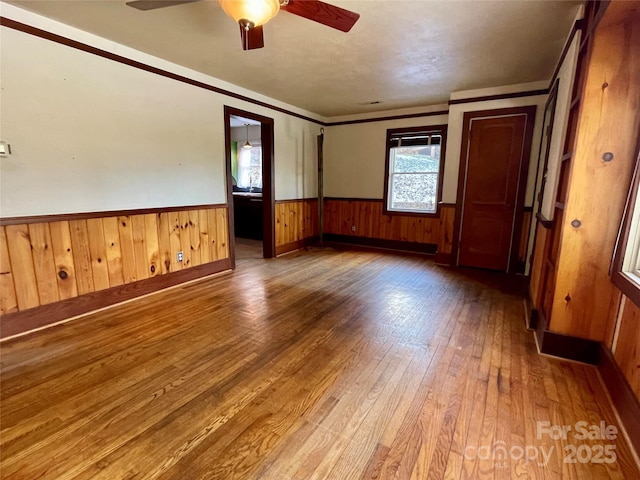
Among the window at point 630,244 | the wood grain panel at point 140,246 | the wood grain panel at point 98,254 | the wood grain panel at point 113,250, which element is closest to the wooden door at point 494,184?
the window at point 630,244

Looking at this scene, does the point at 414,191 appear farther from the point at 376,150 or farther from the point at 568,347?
the point at 568,347

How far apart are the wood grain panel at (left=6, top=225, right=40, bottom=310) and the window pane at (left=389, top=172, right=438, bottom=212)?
4.77m

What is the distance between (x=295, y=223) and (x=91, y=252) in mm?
3169

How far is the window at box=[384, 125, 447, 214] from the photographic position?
16.2 feet

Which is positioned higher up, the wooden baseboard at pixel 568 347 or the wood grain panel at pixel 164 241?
the wood grain panel at pixel 164 241

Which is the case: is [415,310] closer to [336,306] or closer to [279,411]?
[336,306]

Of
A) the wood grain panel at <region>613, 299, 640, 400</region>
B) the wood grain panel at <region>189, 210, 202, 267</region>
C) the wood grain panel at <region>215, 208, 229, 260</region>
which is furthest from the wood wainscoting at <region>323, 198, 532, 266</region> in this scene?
the wood grain panel at <region>189, 210, 202, 267</region>

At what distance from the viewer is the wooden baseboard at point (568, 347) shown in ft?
6.64

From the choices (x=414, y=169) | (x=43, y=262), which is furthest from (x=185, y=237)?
(x=414, y=169)

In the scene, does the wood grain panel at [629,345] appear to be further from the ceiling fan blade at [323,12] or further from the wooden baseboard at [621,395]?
the ceiling fan blade at [323,12]

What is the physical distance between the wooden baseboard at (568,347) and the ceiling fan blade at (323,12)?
2.42 metres

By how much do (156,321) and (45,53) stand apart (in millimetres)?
2279

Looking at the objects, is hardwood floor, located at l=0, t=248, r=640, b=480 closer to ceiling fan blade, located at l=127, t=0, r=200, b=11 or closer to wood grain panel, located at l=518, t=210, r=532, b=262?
wood grain panel, located at l=518, t=210, r=532, b=262

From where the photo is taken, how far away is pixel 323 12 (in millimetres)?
1719
